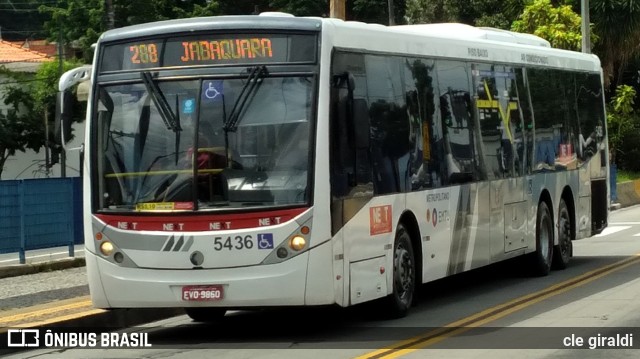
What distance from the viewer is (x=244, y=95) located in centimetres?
1168

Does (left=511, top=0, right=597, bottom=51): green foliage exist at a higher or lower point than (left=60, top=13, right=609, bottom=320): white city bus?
higher

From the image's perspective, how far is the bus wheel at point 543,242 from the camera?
18.2m

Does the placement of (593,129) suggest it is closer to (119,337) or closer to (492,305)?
(492,305)

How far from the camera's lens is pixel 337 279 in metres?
11.6

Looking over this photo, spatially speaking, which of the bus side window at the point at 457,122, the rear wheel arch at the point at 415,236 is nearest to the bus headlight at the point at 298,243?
the rear wheel arch at the point at 415,236

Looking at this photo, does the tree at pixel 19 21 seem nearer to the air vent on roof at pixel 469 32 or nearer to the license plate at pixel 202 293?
the air vent on roof at pixel 469 32

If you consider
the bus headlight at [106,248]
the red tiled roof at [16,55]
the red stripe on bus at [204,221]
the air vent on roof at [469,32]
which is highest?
the red tiled roof at [16,55]

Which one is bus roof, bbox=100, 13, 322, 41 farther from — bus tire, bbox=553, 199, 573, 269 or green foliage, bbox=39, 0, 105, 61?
green foliage, bbox=39, 0, 105, 61

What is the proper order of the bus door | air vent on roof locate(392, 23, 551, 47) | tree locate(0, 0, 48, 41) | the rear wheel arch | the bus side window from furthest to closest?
1. tree locate(0, 0, 48, 41)
2. air vent on roof locate(392, 23, 551, 47)
3. the bus door
4. the bus side window
5. the rear wheel arch

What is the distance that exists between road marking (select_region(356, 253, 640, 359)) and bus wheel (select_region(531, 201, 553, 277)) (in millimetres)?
605

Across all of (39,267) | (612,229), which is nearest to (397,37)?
(39,267)

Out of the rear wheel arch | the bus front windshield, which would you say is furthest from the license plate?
the rear wheel arch

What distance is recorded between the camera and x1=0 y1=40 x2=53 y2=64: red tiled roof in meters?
65.9

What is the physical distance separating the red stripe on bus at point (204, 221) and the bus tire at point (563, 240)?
865cm
